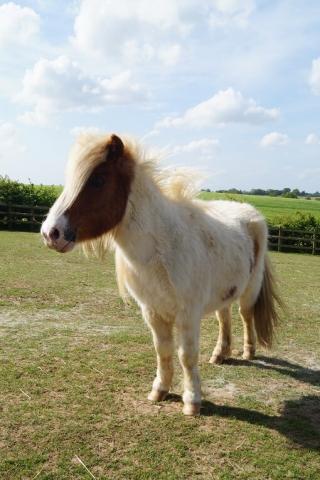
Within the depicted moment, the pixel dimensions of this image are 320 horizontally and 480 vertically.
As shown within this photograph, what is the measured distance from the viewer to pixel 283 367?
5.05m

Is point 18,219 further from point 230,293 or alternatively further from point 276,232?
point 230,293

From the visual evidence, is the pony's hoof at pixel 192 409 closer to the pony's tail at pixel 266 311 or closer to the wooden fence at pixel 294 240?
the pony's tail at pixel 266 311

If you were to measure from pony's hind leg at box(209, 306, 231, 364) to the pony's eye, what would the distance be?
264 centimetres

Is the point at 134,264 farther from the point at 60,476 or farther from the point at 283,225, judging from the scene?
the point at 283,225

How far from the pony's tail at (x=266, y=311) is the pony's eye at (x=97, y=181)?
2927 millimetres

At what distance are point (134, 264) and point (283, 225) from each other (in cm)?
2012

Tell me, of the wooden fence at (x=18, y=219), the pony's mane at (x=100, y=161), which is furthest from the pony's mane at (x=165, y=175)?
the wooden fence at (x=18, y=219)

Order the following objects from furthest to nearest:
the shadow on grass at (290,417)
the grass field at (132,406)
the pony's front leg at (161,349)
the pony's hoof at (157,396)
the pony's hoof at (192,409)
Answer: the pony's hoof at (157,396) < the pony's front leg at (161,349) < the pony's hoof at (192,409) < the shadow on grass at (290,417) < the grass field at (132,406)

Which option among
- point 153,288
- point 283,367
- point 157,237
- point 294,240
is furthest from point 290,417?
point 294,240

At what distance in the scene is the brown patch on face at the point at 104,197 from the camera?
307 centimetres

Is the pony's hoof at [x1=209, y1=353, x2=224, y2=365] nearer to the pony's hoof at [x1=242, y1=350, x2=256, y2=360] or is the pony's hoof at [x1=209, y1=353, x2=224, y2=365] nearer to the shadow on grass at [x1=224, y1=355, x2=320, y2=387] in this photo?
the shadow on grass at [x1=224, y1=355, x2=320, y2=387]

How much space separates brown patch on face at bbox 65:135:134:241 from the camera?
3066mm

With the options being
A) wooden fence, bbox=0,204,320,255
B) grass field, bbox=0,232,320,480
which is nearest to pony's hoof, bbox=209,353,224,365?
grass field, bbox=0,232,320,480

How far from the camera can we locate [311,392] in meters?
4.41
